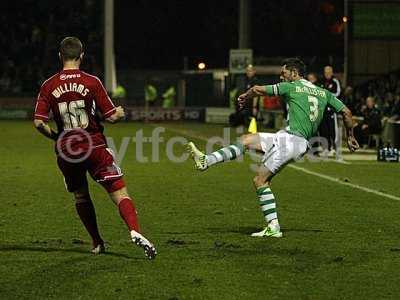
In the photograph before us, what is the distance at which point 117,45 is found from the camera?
78250 mm

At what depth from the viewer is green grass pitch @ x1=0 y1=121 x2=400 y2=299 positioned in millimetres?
8883

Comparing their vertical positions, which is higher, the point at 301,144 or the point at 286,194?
the point at 301,144

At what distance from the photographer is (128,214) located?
10.1m

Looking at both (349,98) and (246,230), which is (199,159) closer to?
(246,230)

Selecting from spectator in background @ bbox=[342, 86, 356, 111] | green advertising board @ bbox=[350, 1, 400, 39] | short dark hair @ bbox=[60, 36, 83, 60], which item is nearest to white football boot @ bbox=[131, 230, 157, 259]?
short dark hair @ bbox=[60, 36, 83, 60]

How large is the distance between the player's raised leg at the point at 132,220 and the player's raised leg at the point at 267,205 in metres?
2.13

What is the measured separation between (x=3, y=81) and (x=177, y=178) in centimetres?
3984

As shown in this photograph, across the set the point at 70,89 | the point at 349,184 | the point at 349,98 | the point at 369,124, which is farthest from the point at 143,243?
the point at 349,98

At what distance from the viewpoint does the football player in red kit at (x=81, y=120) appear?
1001 centimetres

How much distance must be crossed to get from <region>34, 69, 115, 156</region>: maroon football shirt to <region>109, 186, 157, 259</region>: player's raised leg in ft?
1.60

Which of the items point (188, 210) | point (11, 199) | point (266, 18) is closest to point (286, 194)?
point (188, 210)

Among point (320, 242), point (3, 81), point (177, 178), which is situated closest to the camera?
point (320, 242)

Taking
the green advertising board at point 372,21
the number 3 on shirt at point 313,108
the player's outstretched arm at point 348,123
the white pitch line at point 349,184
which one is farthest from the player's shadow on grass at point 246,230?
the green advertising board at point 372,21

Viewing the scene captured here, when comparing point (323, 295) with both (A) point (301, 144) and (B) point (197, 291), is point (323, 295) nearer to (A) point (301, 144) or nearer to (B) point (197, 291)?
(B) point (197, 291)
